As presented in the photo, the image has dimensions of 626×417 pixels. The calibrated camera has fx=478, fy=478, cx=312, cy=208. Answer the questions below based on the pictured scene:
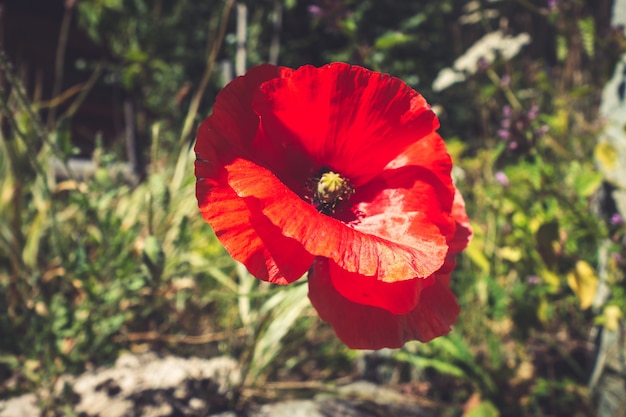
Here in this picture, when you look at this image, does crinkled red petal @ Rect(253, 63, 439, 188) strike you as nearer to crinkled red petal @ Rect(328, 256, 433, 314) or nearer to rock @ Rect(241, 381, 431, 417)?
crinkled red petal @ Rect(328, 256, 433, 314)

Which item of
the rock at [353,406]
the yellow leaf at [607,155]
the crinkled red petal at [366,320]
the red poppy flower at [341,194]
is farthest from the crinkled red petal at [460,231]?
the yellow leaf at [607,155]

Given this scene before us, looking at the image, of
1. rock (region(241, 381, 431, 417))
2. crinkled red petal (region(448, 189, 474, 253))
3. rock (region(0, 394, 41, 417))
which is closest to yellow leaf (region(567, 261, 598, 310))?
rock (region(241, 381, 431, 417))

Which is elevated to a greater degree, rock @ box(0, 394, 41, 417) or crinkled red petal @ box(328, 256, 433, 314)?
crinkled red petal @ box(328, 256, 433, 314)

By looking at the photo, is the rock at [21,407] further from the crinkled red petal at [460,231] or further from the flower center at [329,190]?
the crinkled red petal at [460,231]

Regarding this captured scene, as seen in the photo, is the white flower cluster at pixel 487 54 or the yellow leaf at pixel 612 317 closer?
the yellow leaf at pixel 612 317

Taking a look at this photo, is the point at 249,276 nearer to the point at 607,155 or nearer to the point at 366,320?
the point at 366,320

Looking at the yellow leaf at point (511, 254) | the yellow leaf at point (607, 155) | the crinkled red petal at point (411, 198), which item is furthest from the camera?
the yellow leaf at point (511, 254)

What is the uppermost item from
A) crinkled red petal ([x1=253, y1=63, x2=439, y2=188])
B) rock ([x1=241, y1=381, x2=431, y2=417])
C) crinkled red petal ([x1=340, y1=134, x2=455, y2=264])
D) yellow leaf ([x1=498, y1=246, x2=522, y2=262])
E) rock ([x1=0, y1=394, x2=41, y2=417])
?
crinkled red petal ([x1=253, y1=63, x2=439, y2=188])

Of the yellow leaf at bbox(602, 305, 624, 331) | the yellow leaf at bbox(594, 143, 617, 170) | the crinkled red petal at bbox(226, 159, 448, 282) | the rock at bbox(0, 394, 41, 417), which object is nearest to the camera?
the crinkled red petal at bbox(226, 159, 448, 282)
